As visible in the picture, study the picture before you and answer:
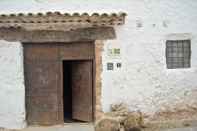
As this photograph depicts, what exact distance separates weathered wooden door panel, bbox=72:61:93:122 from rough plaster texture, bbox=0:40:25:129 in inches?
62.5

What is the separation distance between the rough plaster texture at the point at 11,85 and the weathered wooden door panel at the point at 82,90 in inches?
62.5

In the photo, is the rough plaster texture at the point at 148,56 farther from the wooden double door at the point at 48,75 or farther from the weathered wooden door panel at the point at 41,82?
the weathered wooden door panel at the point at 41,82

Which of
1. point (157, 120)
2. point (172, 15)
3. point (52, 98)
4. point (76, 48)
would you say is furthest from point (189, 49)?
point (52, 98)

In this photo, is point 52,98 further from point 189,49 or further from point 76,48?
point 189,49

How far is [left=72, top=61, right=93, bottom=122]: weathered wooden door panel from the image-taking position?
13.4m

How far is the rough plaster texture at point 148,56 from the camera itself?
13.2 m

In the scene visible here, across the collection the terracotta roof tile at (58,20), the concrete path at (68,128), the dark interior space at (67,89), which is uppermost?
the terracotta roof tile at (58,20)

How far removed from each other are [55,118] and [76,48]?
200 cm

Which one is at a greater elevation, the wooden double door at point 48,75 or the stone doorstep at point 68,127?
the wooden double door at point 48,75

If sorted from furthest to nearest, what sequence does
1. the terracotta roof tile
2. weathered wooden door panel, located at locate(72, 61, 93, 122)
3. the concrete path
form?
weathered wooden door panel, located at locate(72, 61, 93, 122) → the concrete path → the terracotta roof tile

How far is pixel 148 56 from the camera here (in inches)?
529

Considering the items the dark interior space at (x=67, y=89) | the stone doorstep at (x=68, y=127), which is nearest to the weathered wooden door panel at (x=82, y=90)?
the stone doorstep at (x=68, y=127)

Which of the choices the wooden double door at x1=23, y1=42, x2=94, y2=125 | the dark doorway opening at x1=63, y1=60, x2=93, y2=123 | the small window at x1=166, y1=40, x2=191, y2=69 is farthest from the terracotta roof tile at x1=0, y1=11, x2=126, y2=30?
the small window at x1=166, y1=40, x2=191, y2=69

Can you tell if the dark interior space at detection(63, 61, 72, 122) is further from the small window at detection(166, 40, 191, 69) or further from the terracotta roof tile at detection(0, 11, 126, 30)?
the small window at detection(166, 40, 191, 69)
